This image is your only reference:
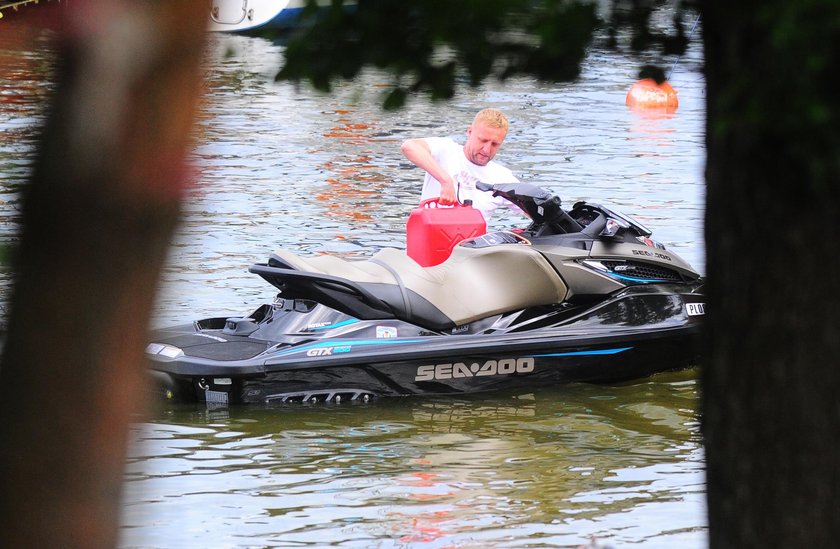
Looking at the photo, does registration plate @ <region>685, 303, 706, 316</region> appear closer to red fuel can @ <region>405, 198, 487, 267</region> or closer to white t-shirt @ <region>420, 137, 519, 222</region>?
red fuel can @ <region>405, 198, 487, 267</region>

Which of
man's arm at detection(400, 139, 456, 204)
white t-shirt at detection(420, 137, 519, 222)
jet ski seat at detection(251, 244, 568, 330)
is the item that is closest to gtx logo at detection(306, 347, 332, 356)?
jet ski seat at detection(251, 244, 568, 330)

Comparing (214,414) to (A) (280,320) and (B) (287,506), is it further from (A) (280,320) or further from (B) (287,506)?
(B) (287,506)

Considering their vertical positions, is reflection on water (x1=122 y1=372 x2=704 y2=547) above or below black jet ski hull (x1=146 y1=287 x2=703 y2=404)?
below

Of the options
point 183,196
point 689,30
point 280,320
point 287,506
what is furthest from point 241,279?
point 183,196

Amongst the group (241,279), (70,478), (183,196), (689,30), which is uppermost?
(689,30)

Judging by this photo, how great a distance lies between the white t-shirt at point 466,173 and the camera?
25.4ft

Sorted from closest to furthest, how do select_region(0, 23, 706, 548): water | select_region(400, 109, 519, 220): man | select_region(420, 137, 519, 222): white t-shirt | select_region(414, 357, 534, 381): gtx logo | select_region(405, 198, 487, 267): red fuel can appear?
1. select_region(0, 23, 706, 548): water
2. select_region(414, 357, 534, 381): gtx logo
3. select_region(405, 198, 487, 267): red fuel can
4. select_region(400, 109, 519, 220): man
5. select_region(420, 137, 519, 222): white t-shirt

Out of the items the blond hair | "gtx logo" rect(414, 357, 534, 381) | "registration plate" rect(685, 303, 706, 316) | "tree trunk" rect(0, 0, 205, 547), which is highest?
"tree trunk" rect(0, 0, 205, 547)

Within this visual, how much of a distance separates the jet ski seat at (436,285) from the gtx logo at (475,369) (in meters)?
0.21

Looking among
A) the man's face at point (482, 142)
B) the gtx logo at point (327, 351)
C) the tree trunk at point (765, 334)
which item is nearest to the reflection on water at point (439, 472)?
the gtx logo at point (327, 351)

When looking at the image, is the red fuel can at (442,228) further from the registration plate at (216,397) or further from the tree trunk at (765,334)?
the tree trunk at (765,334)

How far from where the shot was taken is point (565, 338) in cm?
670

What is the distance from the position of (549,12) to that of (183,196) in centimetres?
64

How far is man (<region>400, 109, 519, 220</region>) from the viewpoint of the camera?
300 inches
